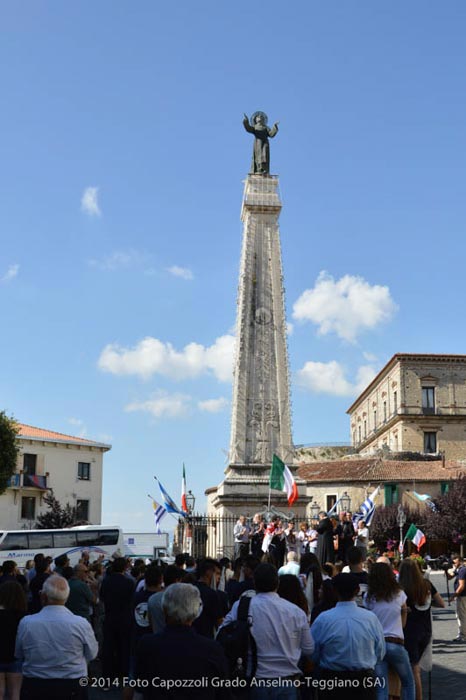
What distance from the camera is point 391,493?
191 ft

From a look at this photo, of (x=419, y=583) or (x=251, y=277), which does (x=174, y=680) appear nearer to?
(x=419, y=583)

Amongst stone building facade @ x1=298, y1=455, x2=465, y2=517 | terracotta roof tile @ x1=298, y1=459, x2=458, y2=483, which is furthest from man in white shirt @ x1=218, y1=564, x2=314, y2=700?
terracotta roof tile @ x1=298, y1=459, x2=458, y2=483

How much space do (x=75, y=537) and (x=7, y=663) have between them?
101ft

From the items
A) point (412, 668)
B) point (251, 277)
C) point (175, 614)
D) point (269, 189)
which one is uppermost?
point (269, 189)

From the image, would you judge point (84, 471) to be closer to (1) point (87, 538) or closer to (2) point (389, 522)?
(2) point (389, 522)

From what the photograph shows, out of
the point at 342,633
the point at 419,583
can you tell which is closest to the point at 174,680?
the point at 342,633

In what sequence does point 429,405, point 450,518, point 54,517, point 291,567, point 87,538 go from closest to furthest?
point 291,567
point 87,538
point 450,518
point 54,517
point 429,405

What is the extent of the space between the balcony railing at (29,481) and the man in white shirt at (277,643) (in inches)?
1925

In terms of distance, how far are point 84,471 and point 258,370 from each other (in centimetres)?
2761

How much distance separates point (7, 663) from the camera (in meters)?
6.98

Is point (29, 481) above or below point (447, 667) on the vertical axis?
above

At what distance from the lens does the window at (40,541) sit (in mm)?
35781

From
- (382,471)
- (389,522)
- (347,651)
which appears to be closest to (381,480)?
(382,471)

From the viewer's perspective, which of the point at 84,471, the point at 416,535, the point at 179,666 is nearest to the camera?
the point at 179,666
